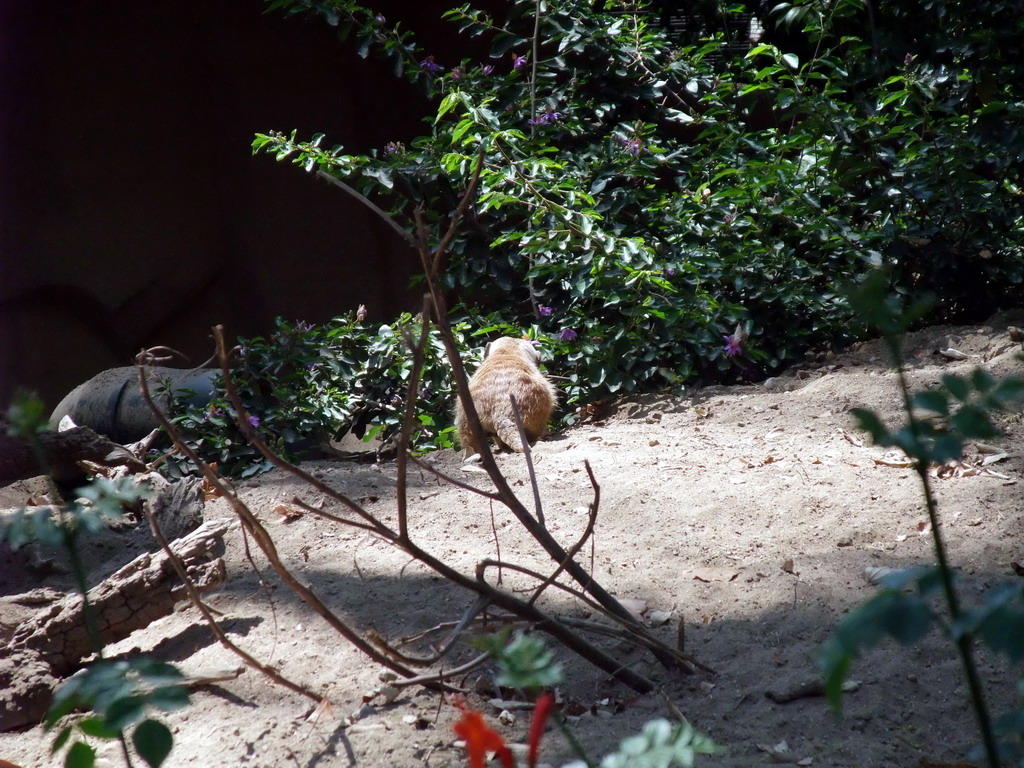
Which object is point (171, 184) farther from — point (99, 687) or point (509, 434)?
point (99, 687)

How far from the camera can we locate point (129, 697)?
3.12 ft

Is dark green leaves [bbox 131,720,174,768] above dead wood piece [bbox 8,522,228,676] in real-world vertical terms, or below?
above

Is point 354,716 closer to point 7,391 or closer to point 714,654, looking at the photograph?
point 714,654

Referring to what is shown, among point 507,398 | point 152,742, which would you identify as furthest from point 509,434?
point 152,742

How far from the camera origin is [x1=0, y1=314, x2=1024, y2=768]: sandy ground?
167cm

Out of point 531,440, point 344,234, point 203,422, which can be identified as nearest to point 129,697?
point 531,440

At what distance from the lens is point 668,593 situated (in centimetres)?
226

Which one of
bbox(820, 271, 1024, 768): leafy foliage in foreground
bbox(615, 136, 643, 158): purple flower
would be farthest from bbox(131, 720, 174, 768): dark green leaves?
bbox(615, 136, 643, 158): purple flower

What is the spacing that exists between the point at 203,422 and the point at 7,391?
4.55 meters

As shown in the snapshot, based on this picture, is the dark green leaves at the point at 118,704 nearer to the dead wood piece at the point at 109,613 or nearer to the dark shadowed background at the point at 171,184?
the dead wood piece at the point at 109,613

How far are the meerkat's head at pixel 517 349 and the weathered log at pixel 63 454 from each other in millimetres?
1809

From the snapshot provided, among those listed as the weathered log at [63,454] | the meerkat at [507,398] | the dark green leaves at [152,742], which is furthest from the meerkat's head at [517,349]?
the dark green leaves at [152,742]

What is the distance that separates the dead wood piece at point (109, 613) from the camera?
215 centimetres

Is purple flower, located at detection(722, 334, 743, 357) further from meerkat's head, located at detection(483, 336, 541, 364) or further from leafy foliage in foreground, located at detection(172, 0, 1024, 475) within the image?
meerkat's head, located at detection(483, 336, 541, 364)
